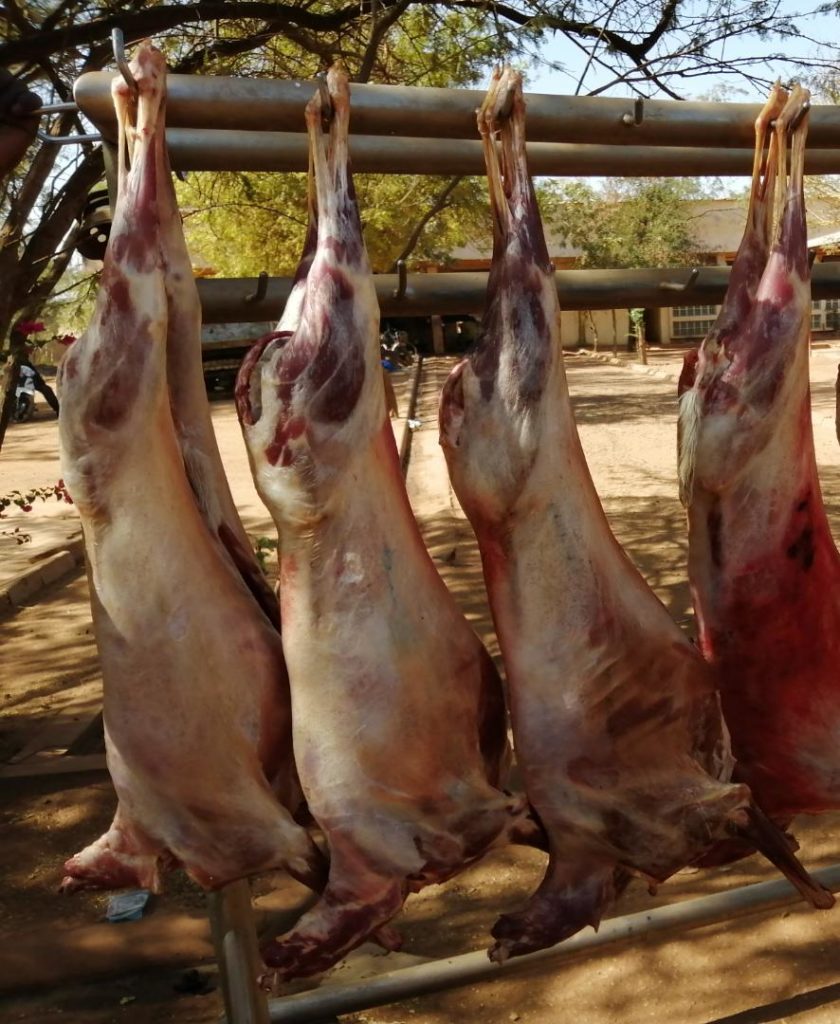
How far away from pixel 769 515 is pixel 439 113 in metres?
0.76

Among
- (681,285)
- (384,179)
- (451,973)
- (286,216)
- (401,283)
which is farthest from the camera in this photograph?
(384,179)

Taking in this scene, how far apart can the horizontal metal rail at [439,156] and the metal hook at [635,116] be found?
0.13 meters

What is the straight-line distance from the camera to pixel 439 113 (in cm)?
157

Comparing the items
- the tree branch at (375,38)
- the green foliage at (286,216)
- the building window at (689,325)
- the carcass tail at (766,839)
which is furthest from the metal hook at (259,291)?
the building window at (689,325)

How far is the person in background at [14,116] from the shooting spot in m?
1.52

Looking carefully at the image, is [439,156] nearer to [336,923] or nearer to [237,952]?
[336,923]

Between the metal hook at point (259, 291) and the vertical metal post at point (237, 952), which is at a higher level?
the metal hook at point (259, 291)

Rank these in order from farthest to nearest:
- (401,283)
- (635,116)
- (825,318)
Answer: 1. (825,318)
2. (401,283)
3. (635,116)

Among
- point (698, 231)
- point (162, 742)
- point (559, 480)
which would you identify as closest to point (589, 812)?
point (559, 480)

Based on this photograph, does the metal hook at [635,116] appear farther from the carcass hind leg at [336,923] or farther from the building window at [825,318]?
the building window at [825,318]

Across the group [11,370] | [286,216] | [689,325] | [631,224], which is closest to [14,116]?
[11,370]

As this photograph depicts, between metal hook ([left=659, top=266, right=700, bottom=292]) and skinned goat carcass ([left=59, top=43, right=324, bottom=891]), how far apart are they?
980 mm

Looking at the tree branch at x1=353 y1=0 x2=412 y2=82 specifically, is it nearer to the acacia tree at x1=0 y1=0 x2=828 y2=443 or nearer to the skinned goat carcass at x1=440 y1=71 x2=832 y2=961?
the acacia tree at x1=0 y1=0 x2=828 y2=443

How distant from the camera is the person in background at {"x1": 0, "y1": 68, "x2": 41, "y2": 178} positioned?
1.52 meters
